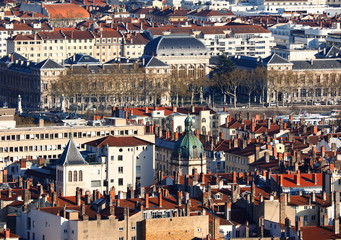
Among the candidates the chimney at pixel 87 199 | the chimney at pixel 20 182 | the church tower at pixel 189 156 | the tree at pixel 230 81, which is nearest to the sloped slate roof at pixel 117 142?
the church tower at pixel 189 156

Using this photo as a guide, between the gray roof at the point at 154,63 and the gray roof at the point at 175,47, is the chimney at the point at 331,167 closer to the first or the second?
the gray roof at the point at 154,63

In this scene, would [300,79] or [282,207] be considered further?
[300,79]

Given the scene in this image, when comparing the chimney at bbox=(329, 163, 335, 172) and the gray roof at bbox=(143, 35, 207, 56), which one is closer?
the chimney at bbox=(329, 163, 335, 172)

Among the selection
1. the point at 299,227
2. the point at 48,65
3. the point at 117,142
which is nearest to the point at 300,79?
the point at 48,65

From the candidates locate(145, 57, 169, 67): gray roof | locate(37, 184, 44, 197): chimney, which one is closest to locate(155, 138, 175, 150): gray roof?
locate(37, 184, 44, 197): chimney

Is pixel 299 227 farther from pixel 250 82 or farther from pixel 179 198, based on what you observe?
pixel 250 82

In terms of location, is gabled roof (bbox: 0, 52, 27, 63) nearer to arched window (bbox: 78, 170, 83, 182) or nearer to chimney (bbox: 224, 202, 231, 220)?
arched window (bbox: 78, 170, 83, 182)

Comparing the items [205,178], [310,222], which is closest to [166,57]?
[205,178]
